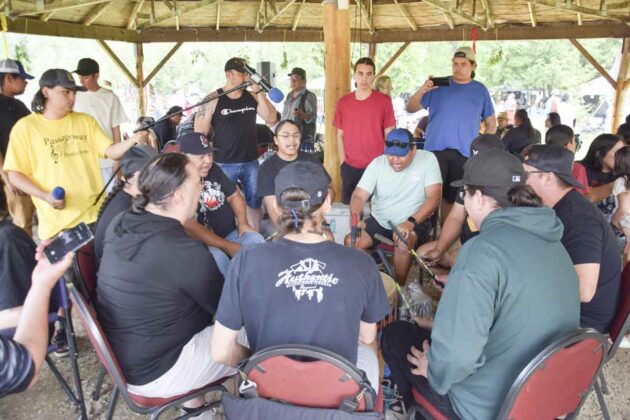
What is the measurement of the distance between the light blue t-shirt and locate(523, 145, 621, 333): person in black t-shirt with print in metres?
1.33

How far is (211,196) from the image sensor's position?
3.21 metres

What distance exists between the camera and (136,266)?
1.71 m

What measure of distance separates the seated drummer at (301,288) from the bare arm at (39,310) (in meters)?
0.51

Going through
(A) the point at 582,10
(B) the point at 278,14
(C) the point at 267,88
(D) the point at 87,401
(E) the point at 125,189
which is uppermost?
(B) the point at 278,14

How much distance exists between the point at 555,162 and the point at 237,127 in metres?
2.71

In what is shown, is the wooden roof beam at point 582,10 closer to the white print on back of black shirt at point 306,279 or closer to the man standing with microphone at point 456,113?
the man standing with microphone at point 456,113

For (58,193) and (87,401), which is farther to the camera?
(58,193)

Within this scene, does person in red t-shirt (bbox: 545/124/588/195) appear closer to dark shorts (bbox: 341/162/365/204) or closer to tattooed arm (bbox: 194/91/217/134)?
dark shorts (bbox: 341/162/365/204)

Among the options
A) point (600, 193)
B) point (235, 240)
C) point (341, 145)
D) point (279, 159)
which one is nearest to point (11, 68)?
point (279, 159)

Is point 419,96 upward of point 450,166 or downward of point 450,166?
upward

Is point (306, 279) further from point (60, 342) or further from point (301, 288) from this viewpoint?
point (60, 342)

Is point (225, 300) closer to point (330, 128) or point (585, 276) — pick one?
point (585, 276)

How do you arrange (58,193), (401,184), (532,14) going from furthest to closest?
(532,14) → (401,184) → (58,193)

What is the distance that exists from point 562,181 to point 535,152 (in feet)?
0.64
